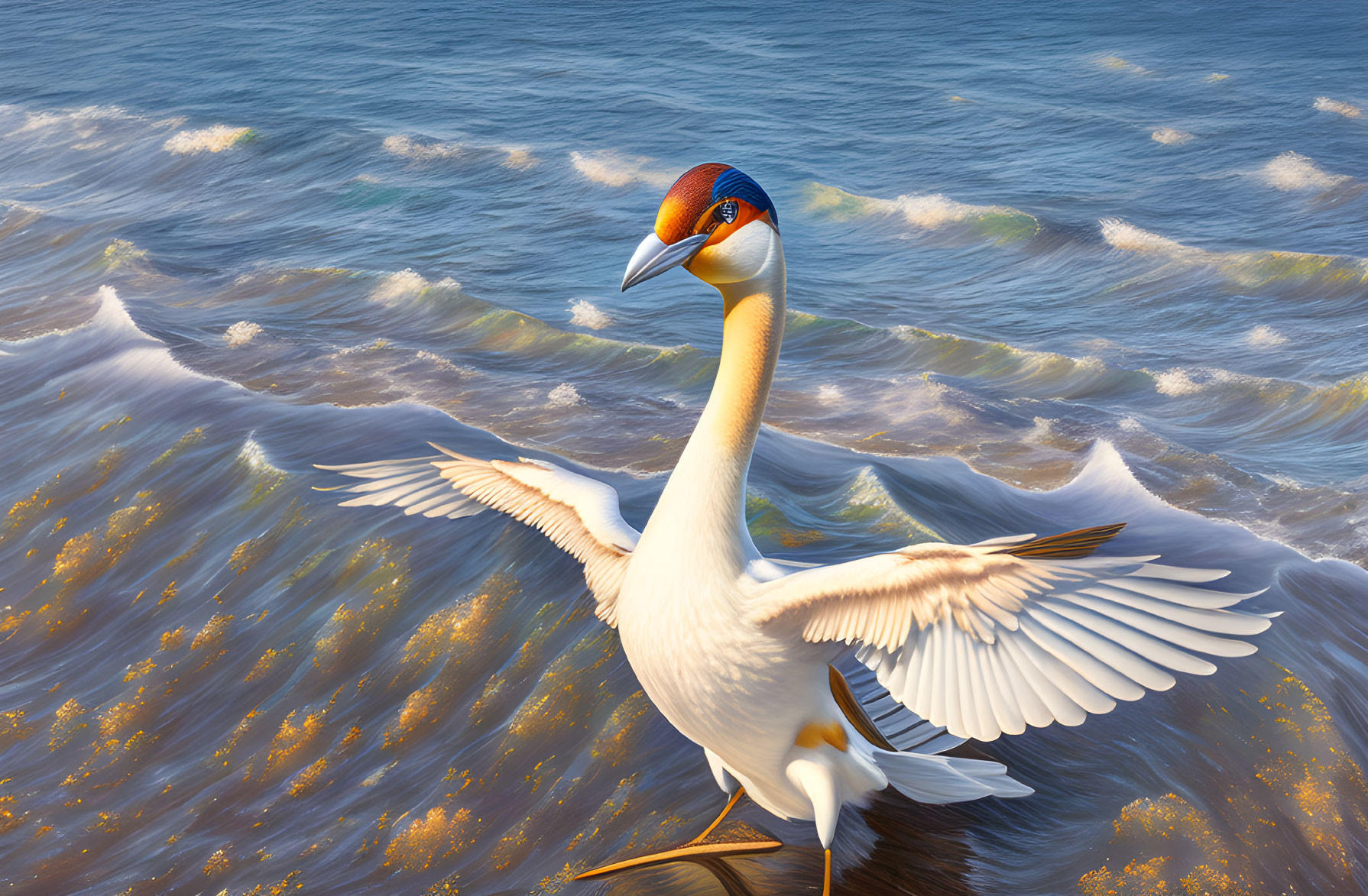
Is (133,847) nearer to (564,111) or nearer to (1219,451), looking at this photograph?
(1219,451)

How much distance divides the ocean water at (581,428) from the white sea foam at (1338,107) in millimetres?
111

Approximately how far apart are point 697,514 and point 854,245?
12064mm

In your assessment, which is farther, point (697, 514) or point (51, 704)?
point (51, 704)

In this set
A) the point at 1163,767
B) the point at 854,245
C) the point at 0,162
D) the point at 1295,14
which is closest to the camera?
the point at 1163,767

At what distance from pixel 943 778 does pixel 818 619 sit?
96 cm

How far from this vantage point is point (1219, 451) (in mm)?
8828

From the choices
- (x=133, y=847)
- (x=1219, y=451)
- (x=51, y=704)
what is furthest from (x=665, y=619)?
(x=1219, y=451)

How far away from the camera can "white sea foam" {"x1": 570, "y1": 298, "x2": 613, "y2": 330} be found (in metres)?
11.2

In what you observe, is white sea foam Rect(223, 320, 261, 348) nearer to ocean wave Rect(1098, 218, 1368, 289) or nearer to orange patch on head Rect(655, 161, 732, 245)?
orange patch on head Rect(655, 161, 732, 245)

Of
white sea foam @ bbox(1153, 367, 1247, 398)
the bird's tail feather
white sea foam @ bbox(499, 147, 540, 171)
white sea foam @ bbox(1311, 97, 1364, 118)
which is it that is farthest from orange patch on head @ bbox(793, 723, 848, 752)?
white sea foam @ bbox(1311, 97, 1364, 118)

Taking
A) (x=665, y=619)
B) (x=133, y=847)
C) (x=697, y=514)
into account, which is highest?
(x=697, y=514)

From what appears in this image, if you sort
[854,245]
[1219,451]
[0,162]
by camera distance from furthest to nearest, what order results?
[0,162]
[854,245]
[1219,451]

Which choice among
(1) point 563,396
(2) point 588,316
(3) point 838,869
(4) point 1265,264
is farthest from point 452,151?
(3) point 838,869

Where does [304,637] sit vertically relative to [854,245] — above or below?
above
